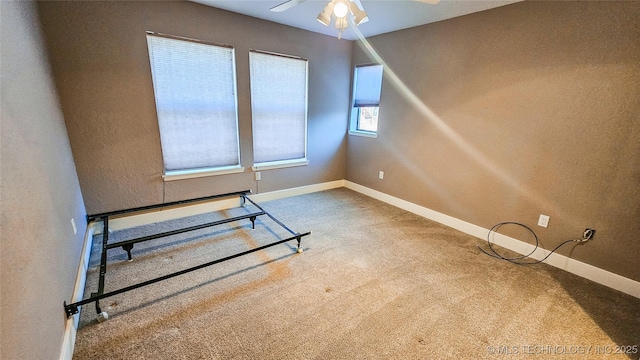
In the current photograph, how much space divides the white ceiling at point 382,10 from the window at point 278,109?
45cm

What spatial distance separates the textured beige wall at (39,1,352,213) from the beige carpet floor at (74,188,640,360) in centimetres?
59

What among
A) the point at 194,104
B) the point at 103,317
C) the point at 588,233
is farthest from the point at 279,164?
the point at 588,233

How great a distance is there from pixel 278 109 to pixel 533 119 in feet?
9.27

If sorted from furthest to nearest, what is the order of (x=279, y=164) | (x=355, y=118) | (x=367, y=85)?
(x=355, y=118)
(x=367, y=85)
(x=279, y=164)

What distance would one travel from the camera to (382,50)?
3.50m

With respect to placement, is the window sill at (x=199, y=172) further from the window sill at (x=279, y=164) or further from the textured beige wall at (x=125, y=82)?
the window sill at (x=279, y=164)

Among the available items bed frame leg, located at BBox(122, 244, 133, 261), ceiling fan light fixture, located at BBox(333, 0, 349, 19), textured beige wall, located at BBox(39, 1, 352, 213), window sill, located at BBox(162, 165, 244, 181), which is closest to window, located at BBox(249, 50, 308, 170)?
textured beige wall, located at BBox(39, 1, 352, 213)

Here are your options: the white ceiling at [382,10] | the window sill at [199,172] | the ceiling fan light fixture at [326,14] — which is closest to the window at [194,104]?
the window sill at [199,172]

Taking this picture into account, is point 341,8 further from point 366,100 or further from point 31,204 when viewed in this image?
point 366,100

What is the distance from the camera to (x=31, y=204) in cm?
127

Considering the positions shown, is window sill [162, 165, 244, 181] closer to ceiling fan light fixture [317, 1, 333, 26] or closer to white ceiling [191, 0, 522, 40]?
white ceiling [191, 0, 522, 40]

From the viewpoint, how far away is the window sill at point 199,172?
9.45 ft

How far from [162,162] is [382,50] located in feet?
10.3

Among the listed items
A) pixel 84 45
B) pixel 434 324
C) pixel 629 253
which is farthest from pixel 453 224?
pixel 84 45
